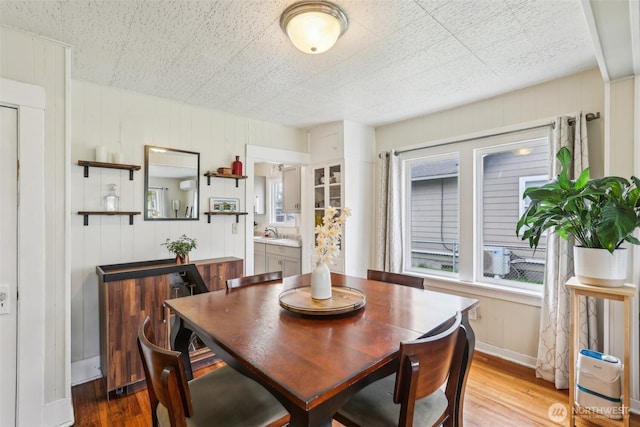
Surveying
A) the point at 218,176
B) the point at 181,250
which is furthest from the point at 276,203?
the point at 181,250

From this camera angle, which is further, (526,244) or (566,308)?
(526,244)

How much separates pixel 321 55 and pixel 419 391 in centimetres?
207

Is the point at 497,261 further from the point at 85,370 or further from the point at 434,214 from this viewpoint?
the point at 85,370

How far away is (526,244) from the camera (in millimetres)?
2887

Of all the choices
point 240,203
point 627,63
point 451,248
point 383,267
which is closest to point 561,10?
point 627,63

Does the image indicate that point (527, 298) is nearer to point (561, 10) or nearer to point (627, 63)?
point (627, 63)

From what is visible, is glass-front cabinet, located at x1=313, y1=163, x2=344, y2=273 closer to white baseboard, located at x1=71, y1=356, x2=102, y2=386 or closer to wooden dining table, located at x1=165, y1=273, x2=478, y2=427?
wooden dining table, located at x1=165, y1=273, x2=478, y2=427

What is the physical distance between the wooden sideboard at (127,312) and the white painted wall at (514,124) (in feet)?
8.88

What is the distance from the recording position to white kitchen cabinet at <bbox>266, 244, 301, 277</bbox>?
429 centimetres

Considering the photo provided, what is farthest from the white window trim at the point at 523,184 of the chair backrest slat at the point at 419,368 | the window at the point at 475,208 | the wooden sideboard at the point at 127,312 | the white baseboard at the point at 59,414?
the white baseboard at the point at 59,414

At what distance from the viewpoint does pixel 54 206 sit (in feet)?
6.66

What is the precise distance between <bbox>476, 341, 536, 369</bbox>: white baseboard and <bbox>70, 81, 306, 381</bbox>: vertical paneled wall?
2665 millimetres

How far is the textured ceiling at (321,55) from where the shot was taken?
171 cm

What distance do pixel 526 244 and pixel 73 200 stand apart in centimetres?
395
